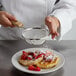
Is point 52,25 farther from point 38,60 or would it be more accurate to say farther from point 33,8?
point 33,8

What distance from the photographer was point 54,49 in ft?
3.64

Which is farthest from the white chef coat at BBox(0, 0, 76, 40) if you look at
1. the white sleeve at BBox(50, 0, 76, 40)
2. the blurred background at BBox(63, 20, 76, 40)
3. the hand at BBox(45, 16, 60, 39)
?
the blurred background at BBox(63, 20, 76, 40)

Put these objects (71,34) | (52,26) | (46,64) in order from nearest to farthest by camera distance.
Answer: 1. (46,64)
2. (52,26)
3. (71,34)

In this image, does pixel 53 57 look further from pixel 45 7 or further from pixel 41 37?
pixel 45 7

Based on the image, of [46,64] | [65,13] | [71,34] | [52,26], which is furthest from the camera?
[71,34]

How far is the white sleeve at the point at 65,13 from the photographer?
114cm

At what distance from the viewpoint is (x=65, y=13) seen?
1.20 metres

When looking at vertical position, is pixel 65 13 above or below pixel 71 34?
above

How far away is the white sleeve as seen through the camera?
3.74 ft

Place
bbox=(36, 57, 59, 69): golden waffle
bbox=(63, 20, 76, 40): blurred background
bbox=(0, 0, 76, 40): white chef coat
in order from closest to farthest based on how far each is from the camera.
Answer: bbox=(36, 57, 59, 69): golden waffle
bbox=(0, 0, 76, 40): white chef coat
bbox=(63, 20, 76, 40): blurred background

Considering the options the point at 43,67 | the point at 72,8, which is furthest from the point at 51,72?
the point at 72,8

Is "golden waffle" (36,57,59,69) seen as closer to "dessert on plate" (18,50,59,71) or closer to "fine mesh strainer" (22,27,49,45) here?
"dessert on plate" (18,50,59,71)

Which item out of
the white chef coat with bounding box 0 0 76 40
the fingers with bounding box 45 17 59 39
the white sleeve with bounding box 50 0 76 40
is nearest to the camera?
the fingers with bounding box 45 17 59 39

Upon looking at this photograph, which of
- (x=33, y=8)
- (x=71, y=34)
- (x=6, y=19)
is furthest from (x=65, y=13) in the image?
(x=71, y=34)
